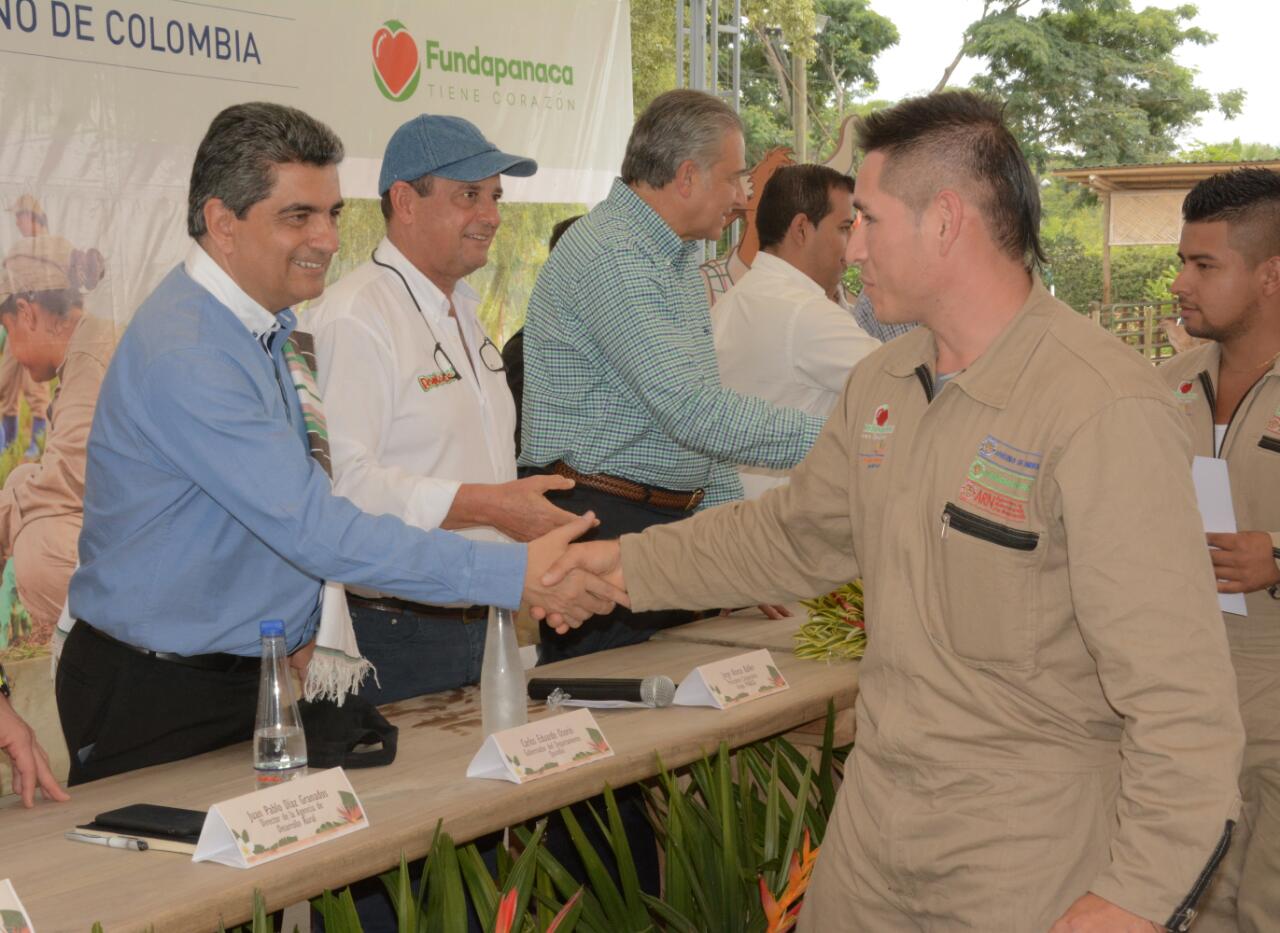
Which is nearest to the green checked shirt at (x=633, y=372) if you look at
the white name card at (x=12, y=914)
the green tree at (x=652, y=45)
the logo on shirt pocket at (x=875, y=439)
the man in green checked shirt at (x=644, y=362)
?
the man in green checked shirt at (x=644, y=362)

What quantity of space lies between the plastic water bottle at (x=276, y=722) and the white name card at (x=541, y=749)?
29 centimetres

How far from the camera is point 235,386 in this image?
2408 mm

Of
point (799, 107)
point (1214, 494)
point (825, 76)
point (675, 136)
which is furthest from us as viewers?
point (825, 76)

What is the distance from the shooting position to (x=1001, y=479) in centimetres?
176

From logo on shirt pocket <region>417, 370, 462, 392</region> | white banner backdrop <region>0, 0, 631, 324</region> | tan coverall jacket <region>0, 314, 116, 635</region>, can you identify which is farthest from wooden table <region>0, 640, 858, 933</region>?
white banner backdrop <region>0, 0, 631, 324</region>

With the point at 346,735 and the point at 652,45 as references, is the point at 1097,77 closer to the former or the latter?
the point at 652,45

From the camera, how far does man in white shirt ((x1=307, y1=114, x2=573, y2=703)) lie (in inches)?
117

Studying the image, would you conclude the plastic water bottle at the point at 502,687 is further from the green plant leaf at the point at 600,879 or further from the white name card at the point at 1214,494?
the white name card at the point at 1214,494

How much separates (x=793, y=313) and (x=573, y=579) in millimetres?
1650

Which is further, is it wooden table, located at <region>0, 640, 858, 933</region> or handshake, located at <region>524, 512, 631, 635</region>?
handshake, located at <region>524, 512, 631, 635</region>

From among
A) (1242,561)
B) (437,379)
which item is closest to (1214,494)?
(1242,561)

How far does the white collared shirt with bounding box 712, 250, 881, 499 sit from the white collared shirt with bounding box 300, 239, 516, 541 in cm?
103

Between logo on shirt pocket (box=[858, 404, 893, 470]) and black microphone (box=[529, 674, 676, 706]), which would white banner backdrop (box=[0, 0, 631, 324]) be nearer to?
black microphone (box=[529, 674, 676, 706])

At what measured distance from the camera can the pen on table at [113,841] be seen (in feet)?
6.57
